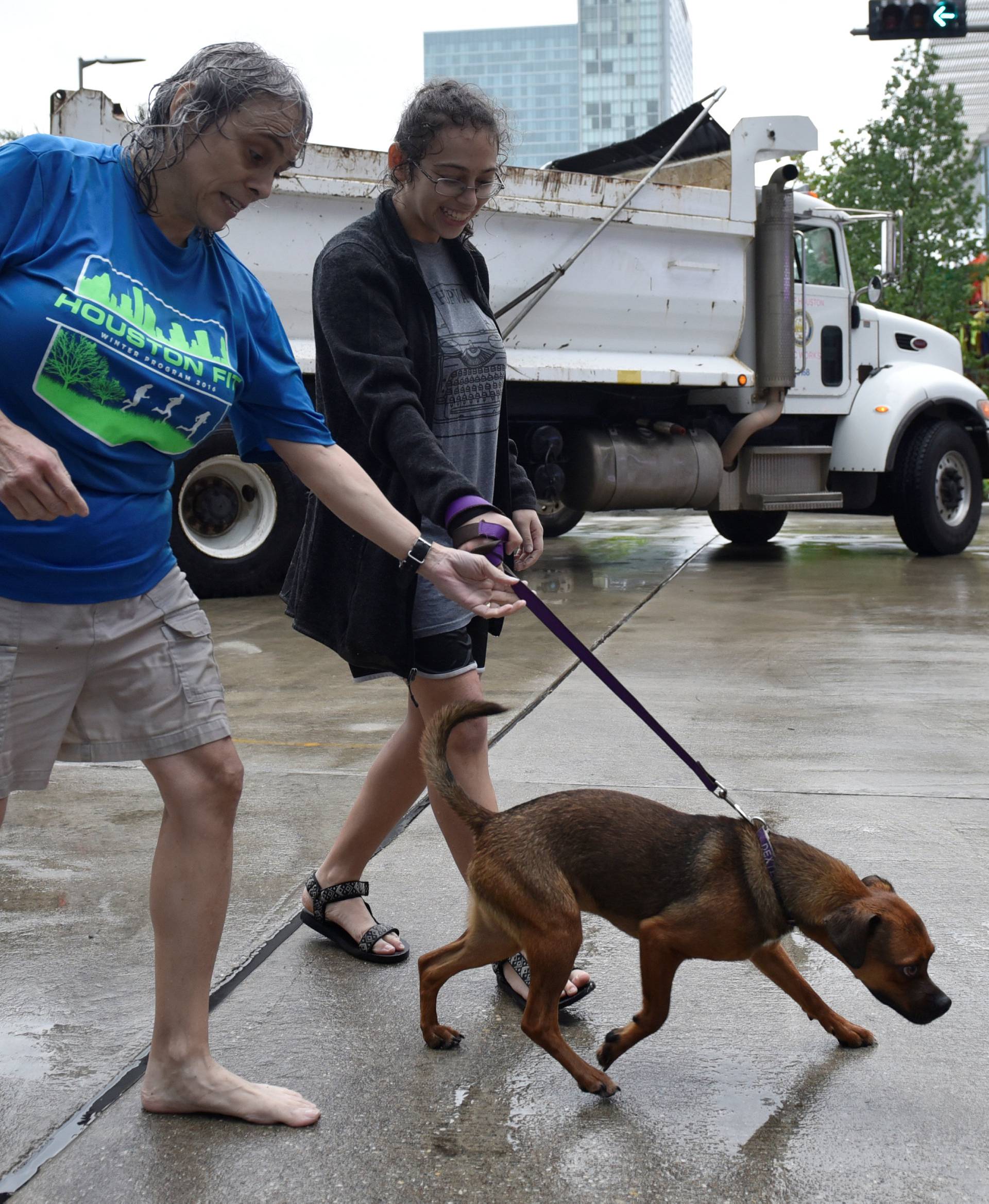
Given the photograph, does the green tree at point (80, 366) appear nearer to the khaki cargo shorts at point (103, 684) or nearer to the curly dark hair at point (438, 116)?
the khaki cargo shorts at point (103, 684)

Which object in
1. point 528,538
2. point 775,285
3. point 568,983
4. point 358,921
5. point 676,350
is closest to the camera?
point 568,983

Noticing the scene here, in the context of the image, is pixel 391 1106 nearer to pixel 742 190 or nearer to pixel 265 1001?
pixel 265 1001

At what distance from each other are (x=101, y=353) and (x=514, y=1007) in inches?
65.1

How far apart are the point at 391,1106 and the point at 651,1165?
1.61 ft

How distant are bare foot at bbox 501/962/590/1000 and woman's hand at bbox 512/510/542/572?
90 centimetres

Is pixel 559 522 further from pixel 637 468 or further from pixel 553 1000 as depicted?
pixel 553 1000

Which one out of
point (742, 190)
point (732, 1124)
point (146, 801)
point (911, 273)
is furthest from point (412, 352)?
point (911, 273)

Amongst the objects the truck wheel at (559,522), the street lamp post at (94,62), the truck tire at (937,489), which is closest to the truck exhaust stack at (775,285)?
the truck tire at (937,489)

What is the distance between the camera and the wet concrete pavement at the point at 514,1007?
7.03 ft

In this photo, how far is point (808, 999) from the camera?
2572 millimetres

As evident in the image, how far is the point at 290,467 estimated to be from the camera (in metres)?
2.56

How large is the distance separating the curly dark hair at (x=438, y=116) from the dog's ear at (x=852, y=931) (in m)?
1.72

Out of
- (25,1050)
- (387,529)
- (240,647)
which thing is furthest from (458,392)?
(240,647)

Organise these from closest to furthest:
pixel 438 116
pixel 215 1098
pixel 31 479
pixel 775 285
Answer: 1. pixel 31 479
2. pixel 215 1098
3. pixel 438 116
4. pixel 775 285
